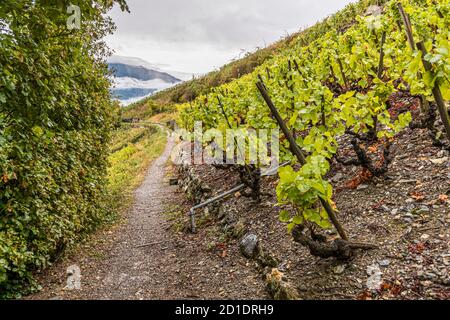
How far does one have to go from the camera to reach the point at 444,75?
270 cm

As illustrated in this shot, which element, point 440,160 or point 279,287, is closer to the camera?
point 279,287

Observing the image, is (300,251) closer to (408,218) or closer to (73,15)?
(408,218)

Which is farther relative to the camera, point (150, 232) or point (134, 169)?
point (134, 169)

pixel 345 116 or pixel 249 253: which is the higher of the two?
pixel 345 116

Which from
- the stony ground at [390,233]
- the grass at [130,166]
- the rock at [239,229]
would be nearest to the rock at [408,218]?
the stony ground at [390,233]

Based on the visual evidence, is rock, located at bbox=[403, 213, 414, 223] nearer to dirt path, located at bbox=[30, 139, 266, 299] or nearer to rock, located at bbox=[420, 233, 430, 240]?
rock, located at bbox=[420, 233, 430, 240]

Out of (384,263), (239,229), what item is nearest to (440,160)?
(384,263)

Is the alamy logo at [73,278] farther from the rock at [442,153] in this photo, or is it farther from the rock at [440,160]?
the rock at [442,153]

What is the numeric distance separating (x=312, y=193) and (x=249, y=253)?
2.78m

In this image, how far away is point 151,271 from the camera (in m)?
6.89

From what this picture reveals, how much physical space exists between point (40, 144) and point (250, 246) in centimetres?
423

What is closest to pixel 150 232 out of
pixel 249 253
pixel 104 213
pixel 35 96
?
pixel 104 213
